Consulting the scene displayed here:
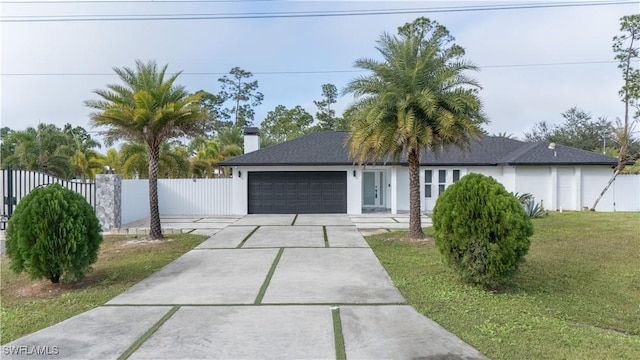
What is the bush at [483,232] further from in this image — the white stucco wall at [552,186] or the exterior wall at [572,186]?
the exterior wall at [572,186]

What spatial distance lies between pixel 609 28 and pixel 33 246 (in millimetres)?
28929

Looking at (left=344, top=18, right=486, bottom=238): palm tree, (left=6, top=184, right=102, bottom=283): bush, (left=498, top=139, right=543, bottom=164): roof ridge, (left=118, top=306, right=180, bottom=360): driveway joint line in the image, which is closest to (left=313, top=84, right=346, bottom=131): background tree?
(left=498, top=139, right=543, bottom=164): roof ridge

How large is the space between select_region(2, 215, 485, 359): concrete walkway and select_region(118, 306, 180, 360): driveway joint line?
11mm

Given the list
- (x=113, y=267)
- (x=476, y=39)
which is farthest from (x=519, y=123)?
(x=113, y=267)

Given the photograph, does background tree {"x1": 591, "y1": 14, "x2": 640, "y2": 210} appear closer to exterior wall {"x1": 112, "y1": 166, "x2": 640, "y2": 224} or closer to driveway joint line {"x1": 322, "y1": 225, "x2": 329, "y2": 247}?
exterior wall {"x1": 112, "y1": 166, "x2": 640, "y2": 224}

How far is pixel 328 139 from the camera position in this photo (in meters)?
21.4

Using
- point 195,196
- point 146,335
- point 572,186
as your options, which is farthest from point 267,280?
point 572,186

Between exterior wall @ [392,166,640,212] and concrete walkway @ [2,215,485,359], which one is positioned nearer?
concrete walkway @ [2,215,485,359]

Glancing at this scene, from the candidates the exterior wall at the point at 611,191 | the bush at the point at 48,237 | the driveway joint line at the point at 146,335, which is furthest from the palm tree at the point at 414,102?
the exterior wall at the point at 611,191

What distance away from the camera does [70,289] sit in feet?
21.1

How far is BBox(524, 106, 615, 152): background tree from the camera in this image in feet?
138

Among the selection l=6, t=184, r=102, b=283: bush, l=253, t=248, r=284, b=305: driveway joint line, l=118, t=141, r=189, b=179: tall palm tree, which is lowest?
l=253, t=248, r=284, b=305: driveway joint line

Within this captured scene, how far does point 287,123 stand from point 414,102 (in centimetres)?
3469

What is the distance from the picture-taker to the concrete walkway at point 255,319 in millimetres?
4039
